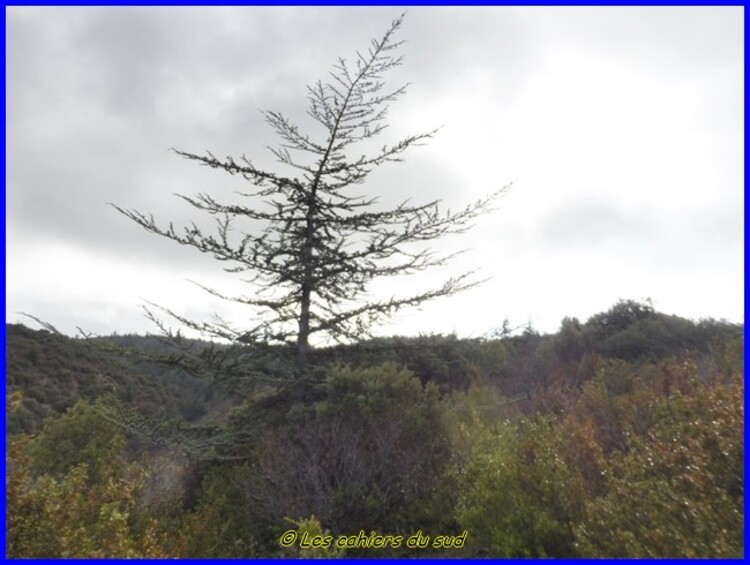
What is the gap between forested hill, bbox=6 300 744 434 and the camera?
14992 mm

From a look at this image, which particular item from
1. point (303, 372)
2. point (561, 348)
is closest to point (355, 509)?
point (303, 372)

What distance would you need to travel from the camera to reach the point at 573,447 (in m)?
9.21

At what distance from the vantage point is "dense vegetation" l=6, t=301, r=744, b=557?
595cm

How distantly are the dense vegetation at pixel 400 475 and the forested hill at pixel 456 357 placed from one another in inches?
9.4

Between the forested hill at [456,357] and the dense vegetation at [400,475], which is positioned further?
the forested hill at [456,357]

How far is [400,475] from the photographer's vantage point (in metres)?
10.5

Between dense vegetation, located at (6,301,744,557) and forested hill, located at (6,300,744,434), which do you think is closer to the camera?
dense vegetation, located at (6,301,744,557)

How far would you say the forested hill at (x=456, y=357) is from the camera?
49.2 ft

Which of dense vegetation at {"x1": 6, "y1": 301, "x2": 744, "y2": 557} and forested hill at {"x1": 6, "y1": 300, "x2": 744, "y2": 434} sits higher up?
forested hill at {"x1": 6, "y1": 300, "x2": 744, "y2": 434}

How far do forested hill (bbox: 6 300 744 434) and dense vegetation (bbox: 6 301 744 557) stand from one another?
0.24 m

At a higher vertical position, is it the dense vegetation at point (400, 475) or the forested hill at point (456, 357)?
the forested hill at point (456, 357)

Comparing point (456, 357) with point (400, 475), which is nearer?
point (400, 475)

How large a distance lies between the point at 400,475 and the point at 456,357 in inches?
224

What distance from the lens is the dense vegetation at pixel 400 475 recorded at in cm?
595
